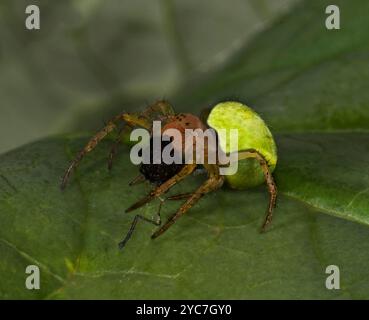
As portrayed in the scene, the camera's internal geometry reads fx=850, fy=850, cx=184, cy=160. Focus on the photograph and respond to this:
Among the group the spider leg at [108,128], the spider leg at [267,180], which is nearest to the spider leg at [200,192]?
the spider leg at [267,180]

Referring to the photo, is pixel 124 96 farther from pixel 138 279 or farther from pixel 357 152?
pixel 138 279

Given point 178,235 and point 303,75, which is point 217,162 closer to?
point 178,235

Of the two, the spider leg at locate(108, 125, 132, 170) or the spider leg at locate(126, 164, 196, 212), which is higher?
the spider leg at locate(108, 125, 132, 170)

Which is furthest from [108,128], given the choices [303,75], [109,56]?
[109,56]

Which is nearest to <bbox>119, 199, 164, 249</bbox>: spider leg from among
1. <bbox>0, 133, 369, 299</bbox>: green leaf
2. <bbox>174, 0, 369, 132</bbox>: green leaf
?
<bbox>0, 133, 369, 299</bbox>: green leaf

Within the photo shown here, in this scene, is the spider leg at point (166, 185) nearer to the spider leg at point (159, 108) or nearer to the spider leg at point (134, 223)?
the spider leg at point (134, 223)

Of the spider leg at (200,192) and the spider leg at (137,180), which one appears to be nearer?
the spider leg at (200,192)

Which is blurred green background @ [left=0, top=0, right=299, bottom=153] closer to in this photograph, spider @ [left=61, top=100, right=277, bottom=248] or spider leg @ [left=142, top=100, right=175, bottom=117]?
spider leg @ [left=142, top=100, right=175, bottom=117]
